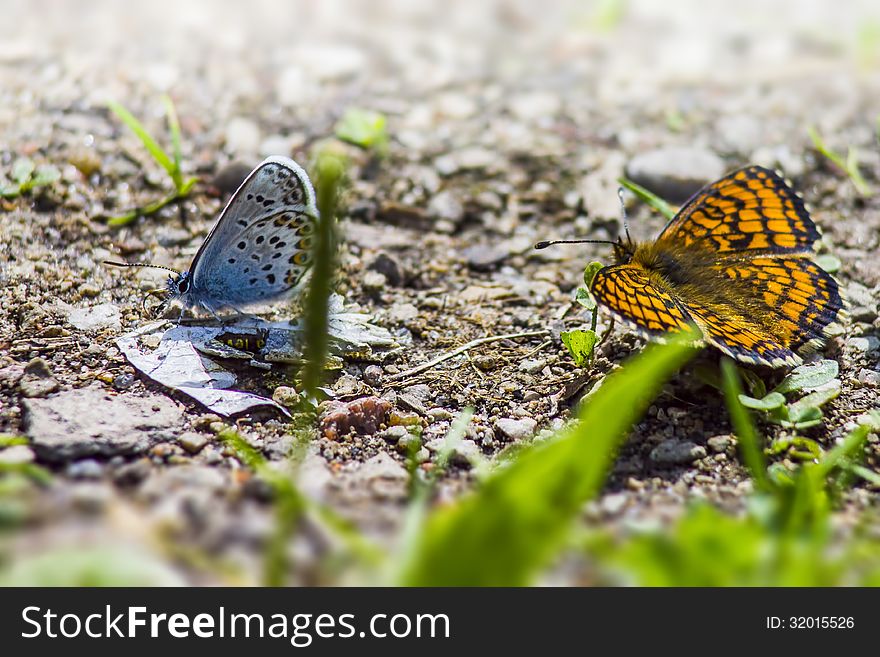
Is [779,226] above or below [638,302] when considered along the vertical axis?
above

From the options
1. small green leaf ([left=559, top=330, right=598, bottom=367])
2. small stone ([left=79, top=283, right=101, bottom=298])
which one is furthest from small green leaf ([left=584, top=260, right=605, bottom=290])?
small stone ([left=79, top=283, right=101, bottom=298])

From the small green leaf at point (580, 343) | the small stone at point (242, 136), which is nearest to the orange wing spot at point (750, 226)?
the small green leaf at point (580, 343)

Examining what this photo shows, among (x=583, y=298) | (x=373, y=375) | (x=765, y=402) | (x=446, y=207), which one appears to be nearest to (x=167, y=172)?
(x=446, y=207)

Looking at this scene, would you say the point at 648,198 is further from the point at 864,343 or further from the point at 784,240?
the point at 864,343

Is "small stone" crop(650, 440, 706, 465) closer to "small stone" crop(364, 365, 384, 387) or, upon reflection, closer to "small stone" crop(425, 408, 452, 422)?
"small stone" crop(425, 408, 452, 422)

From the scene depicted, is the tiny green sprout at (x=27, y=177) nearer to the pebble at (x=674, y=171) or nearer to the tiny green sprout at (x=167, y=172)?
the tiny green sprout at (x=167, y=172)

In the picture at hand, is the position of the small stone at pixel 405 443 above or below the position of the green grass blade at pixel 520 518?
below

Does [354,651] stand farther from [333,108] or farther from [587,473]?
[333,108]
